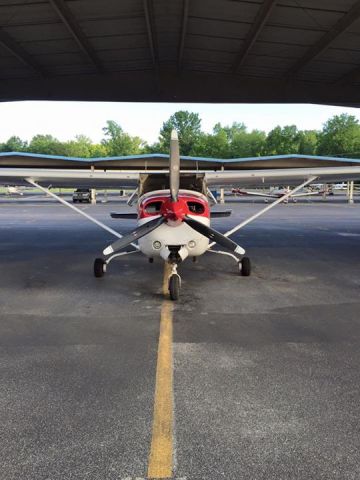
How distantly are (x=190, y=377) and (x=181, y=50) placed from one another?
13460 mm

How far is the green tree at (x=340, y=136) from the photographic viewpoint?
83.6 metres

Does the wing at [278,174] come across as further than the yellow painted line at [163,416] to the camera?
Yes

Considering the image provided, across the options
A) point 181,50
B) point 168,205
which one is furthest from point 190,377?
point 181,50

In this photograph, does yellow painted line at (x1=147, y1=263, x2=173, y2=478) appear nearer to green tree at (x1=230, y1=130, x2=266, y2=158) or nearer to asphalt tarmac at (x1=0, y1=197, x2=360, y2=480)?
asphalt tarmac at (x1=0, y1=197, x2=360, y2=480)

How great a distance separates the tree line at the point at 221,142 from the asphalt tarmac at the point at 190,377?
201ft

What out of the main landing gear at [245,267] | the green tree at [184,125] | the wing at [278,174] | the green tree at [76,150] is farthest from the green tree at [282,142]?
the main landing gear at [245,267]

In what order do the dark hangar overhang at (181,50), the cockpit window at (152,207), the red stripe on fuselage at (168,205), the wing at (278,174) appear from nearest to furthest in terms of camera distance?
the red stripe on fuselage at (168,205) → the cockpit window at (152,207) → the wing at (278,174) → the dark hangar overhang at (181,50)

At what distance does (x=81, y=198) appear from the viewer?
39.7m

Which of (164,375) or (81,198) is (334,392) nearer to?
(164,375)

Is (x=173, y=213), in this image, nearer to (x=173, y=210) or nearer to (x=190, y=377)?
(x=173, y=210)

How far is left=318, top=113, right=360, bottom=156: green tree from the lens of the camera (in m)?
83.6

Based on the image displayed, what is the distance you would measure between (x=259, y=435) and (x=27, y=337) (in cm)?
305

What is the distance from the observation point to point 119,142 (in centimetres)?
13038

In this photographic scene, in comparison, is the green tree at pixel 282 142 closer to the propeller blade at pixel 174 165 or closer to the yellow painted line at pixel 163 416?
the propeller blade at pixel 174 165
